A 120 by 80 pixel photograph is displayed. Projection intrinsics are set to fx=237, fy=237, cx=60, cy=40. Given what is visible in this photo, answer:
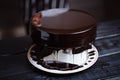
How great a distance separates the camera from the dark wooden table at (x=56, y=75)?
33.0 inches

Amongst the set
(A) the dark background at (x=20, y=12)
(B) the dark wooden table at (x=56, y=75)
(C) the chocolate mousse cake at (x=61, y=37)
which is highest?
(C) the chocolate mousse cake at (x=61, y=37)

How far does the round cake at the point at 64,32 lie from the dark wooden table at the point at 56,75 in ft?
0.36

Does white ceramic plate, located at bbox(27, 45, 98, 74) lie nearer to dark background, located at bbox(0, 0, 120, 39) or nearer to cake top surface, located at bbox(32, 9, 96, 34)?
cake top surface, located at bbox(32, 9, 96, 34)

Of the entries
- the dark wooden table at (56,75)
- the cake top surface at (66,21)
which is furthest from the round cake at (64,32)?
the dark wooden table at (56,75)

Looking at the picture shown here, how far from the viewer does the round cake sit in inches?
31.4

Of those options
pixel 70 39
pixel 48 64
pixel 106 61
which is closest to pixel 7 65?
pixel 48 64

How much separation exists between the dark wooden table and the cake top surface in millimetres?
161

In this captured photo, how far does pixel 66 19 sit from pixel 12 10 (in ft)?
3.20

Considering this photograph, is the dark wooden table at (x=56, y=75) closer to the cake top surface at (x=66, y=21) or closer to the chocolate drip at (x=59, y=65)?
the chocolate drip at (x=59, y=65)

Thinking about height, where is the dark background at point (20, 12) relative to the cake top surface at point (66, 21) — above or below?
below

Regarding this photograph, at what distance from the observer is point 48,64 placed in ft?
2.82

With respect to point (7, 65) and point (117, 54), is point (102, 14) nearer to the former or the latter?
point (117, 54)

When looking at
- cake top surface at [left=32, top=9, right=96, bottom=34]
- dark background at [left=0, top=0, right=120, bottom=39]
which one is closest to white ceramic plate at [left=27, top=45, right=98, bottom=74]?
cake top surface at [left=32, top=9, right=96, bottom=34]

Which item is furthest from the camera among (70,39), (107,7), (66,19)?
(107,7)
